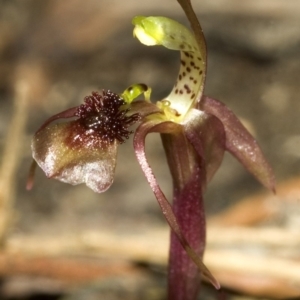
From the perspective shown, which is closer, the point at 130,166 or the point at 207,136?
the point at 207,136

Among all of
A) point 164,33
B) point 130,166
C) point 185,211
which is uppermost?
point 164,33

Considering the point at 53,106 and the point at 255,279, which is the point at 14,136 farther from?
the point at 53,106

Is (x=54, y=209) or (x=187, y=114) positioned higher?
(x=187, y=114)

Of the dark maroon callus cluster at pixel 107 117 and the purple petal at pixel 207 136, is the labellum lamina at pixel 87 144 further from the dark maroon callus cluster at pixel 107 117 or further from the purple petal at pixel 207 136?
Result: the purple petal at pixel 207 136

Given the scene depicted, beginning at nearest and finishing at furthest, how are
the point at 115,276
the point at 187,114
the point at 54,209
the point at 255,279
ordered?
the point at 187,114 → the point at 255,279 → the point at 115,276 → the point at 54,209

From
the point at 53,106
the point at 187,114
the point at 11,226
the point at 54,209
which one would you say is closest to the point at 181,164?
the point at 187,114

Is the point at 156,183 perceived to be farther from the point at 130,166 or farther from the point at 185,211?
the point at 130,166

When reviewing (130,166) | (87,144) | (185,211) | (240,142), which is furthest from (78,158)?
(130,166)
